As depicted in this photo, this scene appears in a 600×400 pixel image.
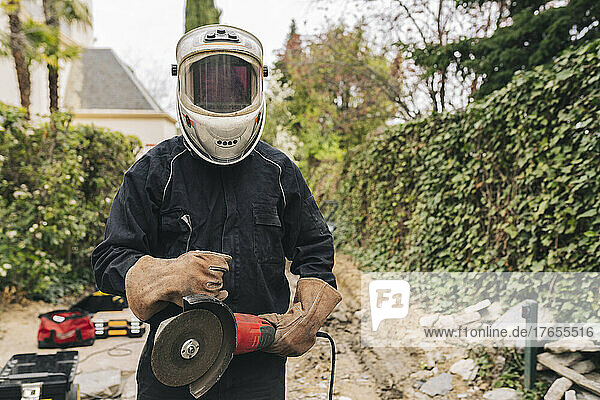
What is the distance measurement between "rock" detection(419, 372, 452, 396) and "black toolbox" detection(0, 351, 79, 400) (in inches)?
106

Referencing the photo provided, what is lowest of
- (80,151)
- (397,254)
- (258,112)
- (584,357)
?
(584,357)

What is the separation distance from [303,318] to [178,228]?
49 centimetres

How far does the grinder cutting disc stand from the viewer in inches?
52.9

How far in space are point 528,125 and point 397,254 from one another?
3.63m

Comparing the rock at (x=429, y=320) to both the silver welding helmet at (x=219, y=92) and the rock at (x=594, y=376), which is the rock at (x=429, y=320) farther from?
the silver welding helmet at (x=219, y=92)

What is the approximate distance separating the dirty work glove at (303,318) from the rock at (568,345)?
257 cm

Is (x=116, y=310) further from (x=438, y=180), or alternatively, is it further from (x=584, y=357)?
(x=584, y=357)

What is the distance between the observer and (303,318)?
1654 millimetres

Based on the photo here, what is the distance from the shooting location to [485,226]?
17.5 ft

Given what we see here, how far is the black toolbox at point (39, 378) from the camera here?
2803 mm

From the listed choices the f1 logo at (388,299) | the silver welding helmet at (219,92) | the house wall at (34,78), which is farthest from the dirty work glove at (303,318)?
the house wall at (34,78)

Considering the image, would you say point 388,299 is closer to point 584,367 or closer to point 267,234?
point 584,367

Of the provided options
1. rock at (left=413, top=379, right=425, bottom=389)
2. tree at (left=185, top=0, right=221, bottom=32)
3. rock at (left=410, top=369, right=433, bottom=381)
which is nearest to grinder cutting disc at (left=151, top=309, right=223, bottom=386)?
rock at (left=413, top=379, right=425, bottom=389)

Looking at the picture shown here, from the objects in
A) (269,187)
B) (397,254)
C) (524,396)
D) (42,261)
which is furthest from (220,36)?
(397,254)
